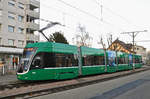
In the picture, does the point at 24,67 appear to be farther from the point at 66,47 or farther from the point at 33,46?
the point at 66,47

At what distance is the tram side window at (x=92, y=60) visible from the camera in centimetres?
1727

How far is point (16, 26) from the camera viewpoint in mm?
31500

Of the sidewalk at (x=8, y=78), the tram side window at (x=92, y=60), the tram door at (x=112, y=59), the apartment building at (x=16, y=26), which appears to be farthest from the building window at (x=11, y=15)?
the tram side window at (x=92, y=60)

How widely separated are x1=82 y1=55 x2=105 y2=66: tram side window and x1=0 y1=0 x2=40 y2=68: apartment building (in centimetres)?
1331

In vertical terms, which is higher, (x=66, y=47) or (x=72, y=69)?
(x=66, y=47)

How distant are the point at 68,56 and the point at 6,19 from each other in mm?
19217

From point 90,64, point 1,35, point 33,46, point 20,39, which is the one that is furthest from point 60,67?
point 20,39

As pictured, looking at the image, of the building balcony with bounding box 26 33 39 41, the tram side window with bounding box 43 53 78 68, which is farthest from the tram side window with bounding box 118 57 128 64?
the building balcony with bounding box 26 33 39 41

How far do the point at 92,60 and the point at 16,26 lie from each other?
62.5 ft

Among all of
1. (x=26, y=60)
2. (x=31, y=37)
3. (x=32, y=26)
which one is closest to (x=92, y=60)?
(x=26, y=60)

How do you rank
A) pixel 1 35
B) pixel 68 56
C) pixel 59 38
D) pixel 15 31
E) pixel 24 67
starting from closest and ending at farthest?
pixel 24 67 < pixel 68 56 < pixel 1 35 < pixel 15 31 < pixel 59 38

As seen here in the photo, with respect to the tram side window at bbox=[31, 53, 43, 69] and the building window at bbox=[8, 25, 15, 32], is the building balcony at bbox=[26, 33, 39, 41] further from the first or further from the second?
the tram side window at bbox=[31, 53, 43, 69]

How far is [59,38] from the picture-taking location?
41094 millimetres

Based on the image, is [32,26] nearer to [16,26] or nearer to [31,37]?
[31,37]
